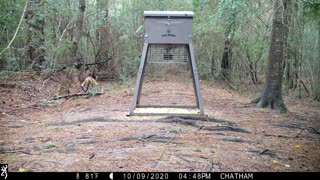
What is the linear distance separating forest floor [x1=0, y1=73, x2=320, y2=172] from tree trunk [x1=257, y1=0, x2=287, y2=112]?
422 millimetres

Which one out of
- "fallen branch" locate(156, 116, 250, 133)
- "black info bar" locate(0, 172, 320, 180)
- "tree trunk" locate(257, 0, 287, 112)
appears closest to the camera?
"black info bar" locate(0, 172, 320, 180)

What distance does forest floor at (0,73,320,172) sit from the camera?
4.70m

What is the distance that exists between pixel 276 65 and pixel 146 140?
207 inches

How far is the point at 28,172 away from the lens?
4281 mm

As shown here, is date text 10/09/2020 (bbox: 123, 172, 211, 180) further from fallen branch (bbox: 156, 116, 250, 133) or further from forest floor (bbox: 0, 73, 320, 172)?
fallen branch (bbox: 156, 116, 250, 133)

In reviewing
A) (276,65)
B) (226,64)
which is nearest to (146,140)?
(276,65)

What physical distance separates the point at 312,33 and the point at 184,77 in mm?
5808

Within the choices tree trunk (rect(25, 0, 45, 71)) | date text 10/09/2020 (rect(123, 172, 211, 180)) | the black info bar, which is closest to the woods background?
tree trunk (rect(25, 0, 45, 71))

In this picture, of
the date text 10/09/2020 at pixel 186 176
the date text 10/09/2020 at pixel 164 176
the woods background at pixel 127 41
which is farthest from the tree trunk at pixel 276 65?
the date text 10/09/2020 at pixel 164 176

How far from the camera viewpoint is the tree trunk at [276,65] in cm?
959

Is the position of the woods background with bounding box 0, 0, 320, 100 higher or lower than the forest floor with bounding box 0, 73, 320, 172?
higher

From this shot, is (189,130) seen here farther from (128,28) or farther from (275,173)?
(128,28)

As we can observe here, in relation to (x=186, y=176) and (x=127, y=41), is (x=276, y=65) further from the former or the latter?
(x=127, y=41)

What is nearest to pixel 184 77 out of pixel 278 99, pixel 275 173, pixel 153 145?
pixel 278 99
